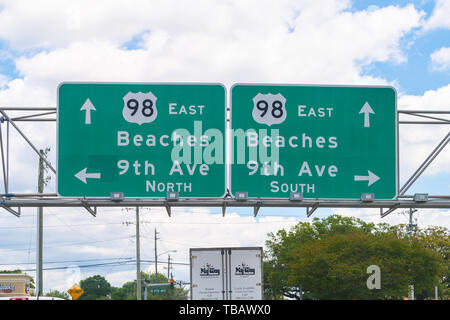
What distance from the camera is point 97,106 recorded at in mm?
15156

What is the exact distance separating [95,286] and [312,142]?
118 metres

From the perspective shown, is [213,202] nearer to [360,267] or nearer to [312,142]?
[312,142]

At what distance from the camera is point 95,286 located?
12812 cm

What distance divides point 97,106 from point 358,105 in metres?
5.70

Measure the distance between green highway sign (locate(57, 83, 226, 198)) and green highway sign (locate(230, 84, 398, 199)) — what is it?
23.6 inches

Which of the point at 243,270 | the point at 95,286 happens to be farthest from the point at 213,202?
the point at 95,286

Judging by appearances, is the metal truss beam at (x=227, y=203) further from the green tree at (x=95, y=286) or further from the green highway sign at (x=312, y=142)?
the green tree at (x=95, y=286)

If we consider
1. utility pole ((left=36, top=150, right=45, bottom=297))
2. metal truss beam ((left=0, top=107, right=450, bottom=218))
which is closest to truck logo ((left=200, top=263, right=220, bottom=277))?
metal truss beam ((left=0, top=107, right=450, bottom=218))

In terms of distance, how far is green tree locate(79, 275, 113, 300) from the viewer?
127 metres

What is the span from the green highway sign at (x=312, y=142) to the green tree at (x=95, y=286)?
11482 centimetres

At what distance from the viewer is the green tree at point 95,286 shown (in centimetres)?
12701

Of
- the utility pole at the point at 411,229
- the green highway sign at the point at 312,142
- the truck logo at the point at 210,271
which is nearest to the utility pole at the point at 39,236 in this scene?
the truck logo at the point at 210,271
